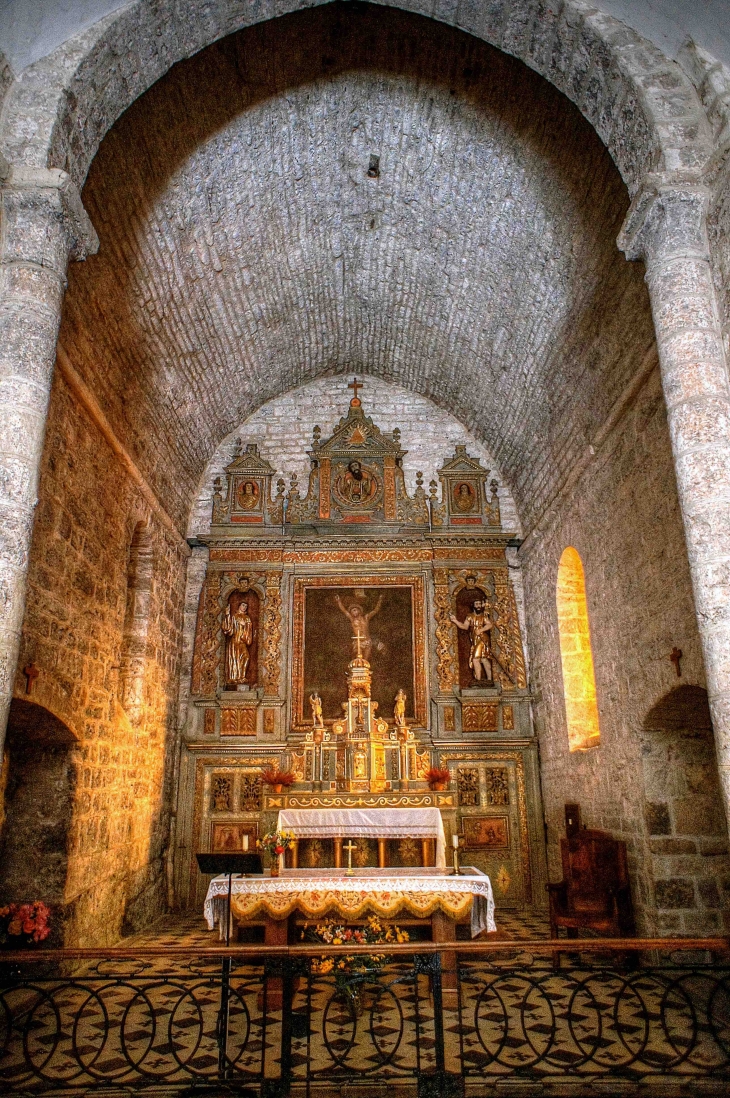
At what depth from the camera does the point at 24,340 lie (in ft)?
14.2

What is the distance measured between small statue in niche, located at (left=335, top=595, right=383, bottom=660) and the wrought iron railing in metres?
4.70

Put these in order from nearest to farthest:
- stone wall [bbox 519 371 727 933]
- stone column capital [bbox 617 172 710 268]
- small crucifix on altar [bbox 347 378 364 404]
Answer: stone column capital [bbox 617 172 710 268] → stone wall [bbox 519 371 727 933] → small crucifix on altar [bbox 347 378 364 404]

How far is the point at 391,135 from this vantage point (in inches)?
326

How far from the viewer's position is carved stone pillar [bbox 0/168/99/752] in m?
4.04

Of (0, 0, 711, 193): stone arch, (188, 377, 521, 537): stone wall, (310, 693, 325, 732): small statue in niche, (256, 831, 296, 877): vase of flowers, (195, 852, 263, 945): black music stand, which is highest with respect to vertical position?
(188, 377, 521, 537): stone wall

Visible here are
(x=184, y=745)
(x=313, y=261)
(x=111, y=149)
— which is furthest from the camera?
(x=184, y=745)

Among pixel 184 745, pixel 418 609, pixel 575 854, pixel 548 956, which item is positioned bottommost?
pixel 548 956

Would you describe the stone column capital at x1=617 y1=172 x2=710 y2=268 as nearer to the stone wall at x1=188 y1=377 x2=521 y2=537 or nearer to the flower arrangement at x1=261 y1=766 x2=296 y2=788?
the flower arrangement at x1=261 y1=766 x2=296 y2=788

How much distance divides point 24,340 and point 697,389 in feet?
12.1

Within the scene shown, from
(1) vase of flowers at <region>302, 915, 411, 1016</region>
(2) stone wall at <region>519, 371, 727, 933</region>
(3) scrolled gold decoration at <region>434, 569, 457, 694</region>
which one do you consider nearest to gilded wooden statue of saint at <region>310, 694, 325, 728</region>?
(3) scrolled gold decoration at <region>434, 569, 457, 694</region>

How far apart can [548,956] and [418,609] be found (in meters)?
4.98

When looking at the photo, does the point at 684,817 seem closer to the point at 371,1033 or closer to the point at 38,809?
the point at 371,1033

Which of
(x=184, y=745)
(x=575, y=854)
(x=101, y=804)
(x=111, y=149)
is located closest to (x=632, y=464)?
(x=575, y=854)

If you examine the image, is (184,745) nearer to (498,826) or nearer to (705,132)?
(498,826)
